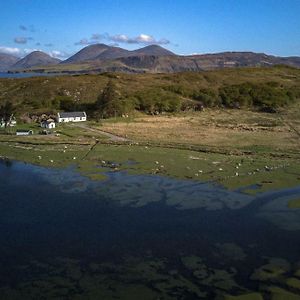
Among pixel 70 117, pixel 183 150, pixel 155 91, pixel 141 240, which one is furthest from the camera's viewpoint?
pixel 155 91

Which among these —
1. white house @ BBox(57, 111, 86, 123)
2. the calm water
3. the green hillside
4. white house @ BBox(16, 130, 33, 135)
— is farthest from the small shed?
the calm water

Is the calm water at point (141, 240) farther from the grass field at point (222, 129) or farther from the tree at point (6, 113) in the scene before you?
the tree at point (6, 113)

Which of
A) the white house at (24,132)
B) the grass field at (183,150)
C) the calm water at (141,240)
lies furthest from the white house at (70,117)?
the calm water at (141,240)

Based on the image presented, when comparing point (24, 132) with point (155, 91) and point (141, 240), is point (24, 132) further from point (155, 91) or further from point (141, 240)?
point (141, 240)

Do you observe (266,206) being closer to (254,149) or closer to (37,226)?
(37,226)

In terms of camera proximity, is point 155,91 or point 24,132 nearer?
point 24,132

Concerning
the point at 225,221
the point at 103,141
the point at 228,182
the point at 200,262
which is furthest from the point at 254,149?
the point at 200,262

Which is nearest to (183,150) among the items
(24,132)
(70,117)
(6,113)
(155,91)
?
(24,132)

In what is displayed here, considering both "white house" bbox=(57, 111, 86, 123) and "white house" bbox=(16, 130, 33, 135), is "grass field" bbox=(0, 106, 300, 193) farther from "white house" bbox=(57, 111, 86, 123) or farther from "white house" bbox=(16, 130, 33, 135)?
"white house" bbox=(57, 111, 86, 123)

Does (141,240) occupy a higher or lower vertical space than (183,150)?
lower
